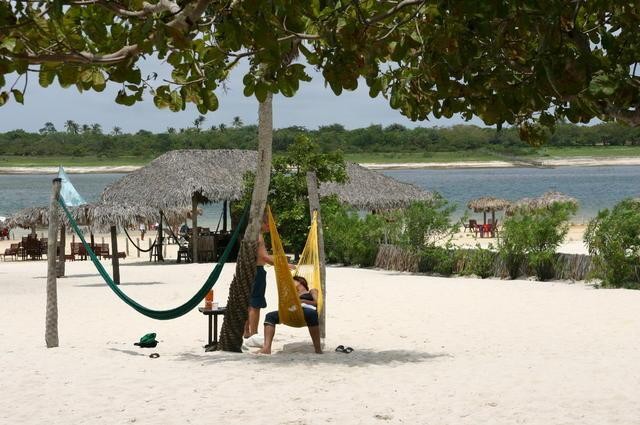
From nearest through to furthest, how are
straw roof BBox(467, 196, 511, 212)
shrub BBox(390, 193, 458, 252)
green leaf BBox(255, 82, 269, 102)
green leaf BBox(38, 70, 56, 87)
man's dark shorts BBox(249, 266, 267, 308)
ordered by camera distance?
green leaf BBox(255, 82, 269, 102)
green leaf BBox(38, 70, 56, 87)
man's dark shorts BBox(249, 266, 267, 308)
shrub BBox(390, 193, 458, 252)
straw roof BBox(467, 196, 511, 212)

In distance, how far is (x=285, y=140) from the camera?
8431 cm

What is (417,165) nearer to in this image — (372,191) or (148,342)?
(372,191)

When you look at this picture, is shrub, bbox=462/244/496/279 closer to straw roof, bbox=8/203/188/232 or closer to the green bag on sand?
straw roof, bbox=8/203/188/232

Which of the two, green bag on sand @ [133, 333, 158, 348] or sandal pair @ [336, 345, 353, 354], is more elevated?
green bag on sand @ [133, 333, 158, 348]

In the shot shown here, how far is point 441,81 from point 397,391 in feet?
9.27

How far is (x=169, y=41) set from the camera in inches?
213

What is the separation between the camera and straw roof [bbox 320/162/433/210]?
2272cm

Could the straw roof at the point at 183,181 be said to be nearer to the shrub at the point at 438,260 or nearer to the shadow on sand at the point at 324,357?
the shrub at the point at 438,260

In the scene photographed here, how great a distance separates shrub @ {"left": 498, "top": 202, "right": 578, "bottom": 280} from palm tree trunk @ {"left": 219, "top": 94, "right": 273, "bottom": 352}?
6.97 metres

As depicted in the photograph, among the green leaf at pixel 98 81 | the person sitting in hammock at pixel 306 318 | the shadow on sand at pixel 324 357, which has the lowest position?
the shadow on sand at pixel 324 357

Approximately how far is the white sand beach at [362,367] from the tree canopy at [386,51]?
1643 mm

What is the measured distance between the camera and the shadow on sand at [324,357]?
739 centimetres

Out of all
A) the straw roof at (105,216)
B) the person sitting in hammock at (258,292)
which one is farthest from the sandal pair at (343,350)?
the straw roof at (105,216)

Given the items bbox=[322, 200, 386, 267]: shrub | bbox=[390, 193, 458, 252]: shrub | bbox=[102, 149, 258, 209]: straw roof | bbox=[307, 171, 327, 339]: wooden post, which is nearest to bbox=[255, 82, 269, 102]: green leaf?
bbox=[307, 171, 327, 339]: wooden post
